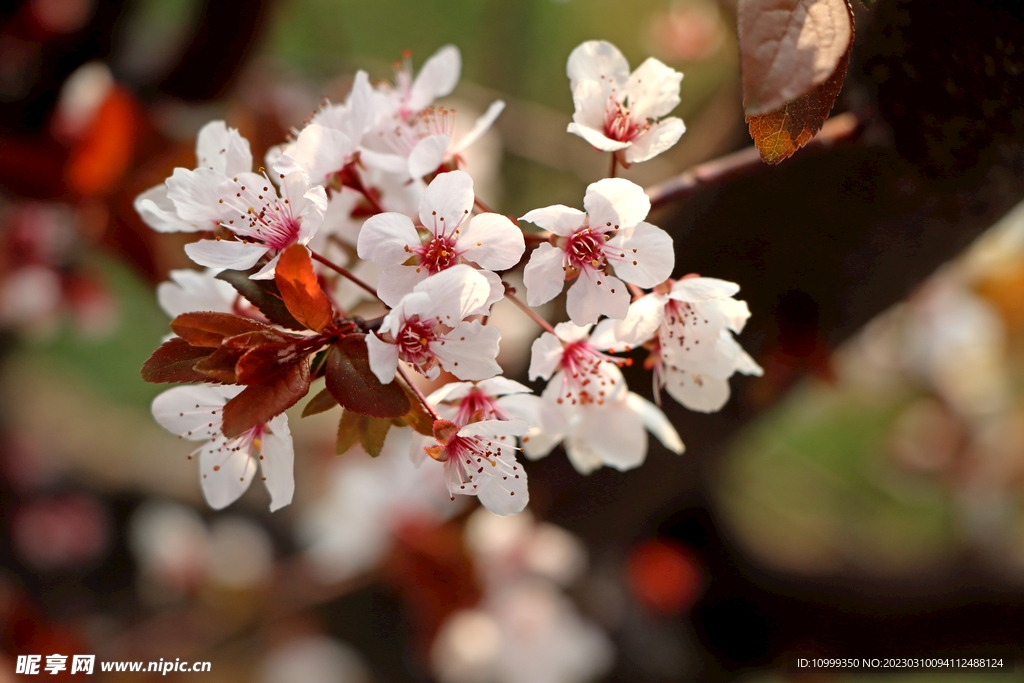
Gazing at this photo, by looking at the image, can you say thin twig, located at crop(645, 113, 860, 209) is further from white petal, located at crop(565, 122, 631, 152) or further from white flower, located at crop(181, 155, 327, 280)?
white flower, located at crop(181, 155, 327, 280)

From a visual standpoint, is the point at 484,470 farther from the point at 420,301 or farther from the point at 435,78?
the point at 435,78

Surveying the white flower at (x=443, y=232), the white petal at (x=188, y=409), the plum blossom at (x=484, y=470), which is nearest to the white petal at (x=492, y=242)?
the white flower at (x=443, y=232)

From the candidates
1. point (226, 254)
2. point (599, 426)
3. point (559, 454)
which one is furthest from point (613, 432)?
point (559, 454)

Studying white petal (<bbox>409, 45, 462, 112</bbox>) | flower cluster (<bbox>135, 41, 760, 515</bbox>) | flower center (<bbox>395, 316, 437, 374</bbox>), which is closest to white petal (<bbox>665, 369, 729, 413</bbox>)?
flower cluster (<bbox>135, 41, 760, 515</bbox>)

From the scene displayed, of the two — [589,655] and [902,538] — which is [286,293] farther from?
[902,538]

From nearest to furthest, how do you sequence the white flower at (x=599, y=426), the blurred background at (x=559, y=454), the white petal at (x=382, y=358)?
1. the white petal at (x=382, y=358)
2. the white flower at (x=599, y=426)
3. the blurred background at (x=559, y=454)

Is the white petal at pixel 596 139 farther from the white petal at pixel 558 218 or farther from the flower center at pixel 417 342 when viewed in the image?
the flower center at pixel 417 342
